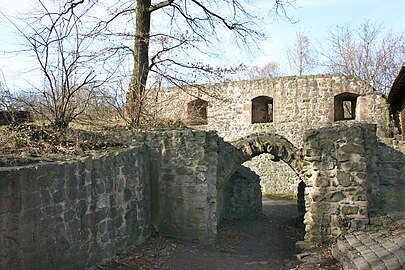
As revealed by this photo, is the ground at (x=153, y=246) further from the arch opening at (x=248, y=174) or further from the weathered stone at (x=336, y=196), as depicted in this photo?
the arch opening at (x=248, y=174)

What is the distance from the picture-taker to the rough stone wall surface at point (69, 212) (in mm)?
4258

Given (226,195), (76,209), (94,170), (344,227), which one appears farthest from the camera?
(226,195)

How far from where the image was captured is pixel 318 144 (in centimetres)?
817

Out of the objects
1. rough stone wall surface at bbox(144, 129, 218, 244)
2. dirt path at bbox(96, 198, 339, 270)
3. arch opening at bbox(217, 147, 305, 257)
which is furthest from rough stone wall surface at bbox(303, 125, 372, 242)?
arch opening at bbox(217, 147, 305, 257)

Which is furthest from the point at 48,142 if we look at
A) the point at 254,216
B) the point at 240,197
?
the point at 254,216

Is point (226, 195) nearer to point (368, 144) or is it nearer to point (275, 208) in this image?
point (275, 208)

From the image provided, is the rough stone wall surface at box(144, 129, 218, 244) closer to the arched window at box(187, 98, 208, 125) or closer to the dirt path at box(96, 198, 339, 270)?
the dirt path at box(96, 198, 339, 270)

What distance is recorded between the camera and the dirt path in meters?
6.59

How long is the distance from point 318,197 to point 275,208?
6.60 m

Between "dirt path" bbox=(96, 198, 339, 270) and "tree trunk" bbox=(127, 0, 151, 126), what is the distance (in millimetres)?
3523

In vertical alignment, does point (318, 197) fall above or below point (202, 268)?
above

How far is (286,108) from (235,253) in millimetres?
9254

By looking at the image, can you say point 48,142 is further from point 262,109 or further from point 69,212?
point 262,109

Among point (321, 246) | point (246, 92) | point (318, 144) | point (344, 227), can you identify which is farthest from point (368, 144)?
point (246, 92)
